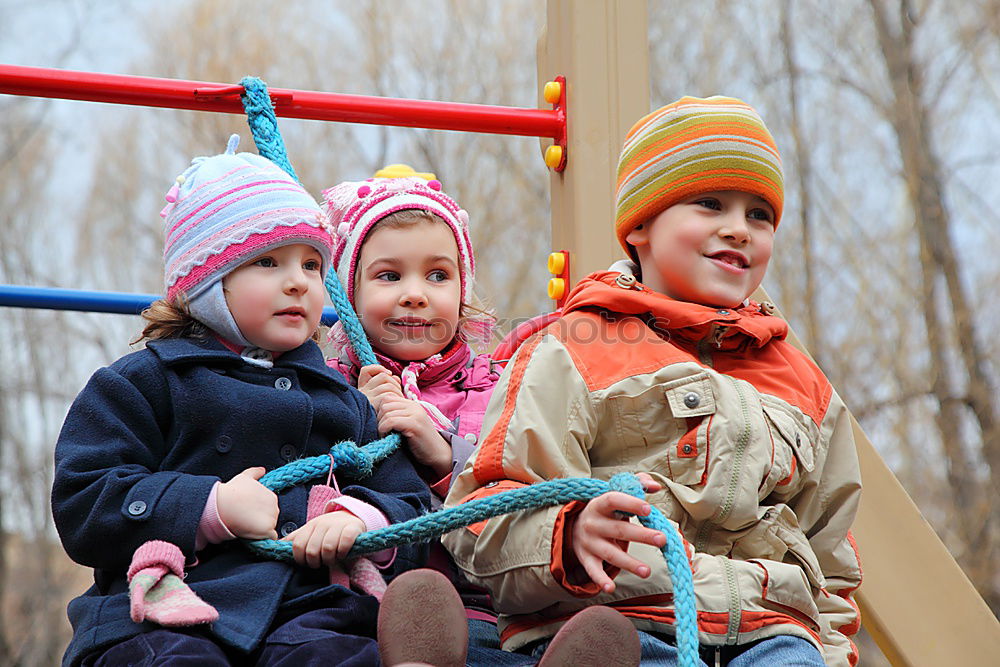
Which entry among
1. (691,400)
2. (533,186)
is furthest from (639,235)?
(533,186)

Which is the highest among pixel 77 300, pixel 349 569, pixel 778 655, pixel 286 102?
pixel 286 102

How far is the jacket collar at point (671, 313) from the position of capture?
180cm

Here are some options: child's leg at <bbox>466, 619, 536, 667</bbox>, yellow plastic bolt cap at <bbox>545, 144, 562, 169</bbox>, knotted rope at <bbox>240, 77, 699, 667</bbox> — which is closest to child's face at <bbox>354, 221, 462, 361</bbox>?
knotted rope at <bbox>240, 77, 699, 667</bbox>

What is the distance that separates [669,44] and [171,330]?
21.7ft

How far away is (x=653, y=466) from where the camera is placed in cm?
170

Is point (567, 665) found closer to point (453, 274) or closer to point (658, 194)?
point (658, 194)

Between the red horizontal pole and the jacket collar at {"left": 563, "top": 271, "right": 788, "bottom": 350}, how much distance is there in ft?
2.00

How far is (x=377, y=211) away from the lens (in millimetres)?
2277

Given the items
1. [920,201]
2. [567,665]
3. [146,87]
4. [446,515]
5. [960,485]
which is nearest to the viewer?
[567,665]

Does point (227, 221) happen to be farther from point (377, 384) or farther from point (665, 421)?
point (665, 421)

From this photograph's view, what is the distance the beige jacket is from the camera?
5.22ft

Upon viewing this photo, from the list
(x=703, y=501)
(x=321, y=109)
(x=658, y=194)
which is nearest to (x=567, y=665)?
(x=703, y=501)

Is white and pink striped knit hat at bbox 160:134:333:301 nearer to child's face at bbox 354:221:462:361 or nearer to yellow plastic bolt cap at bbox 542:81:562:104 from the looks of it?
child's face at bbox 354:221:462:361

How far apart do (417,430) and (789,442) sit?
1.98 feet
